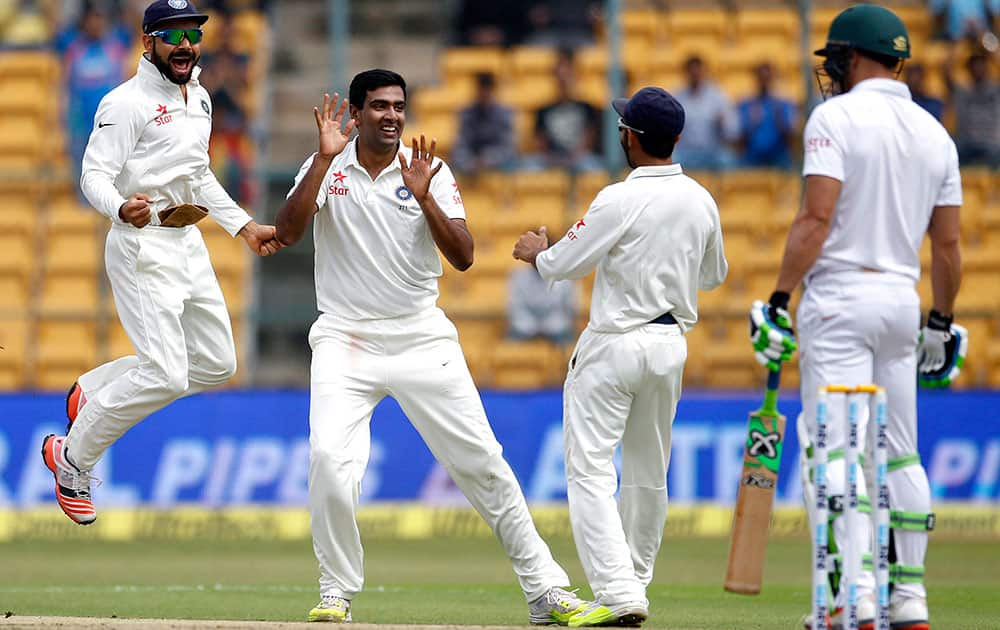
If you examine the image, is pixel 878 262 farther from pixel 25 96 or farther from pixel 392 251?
pixel 25 96

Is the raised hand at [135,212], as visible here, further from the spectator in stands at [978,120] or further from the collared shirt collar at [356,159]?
the spectator in stands at [978,120]

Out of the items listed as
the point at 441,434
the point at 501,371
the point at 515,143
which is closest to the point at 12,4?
the point at 515,143

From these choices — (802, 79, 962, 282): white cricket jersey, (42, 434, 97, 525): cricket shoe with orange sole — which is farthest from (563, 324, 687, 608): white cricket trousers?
(42, 434, 97, 525): cricket shoe with orange sole

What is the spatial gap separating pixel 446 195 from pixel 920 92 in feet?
28.6

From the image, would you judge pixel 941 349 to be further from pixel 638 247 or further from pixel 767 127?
pixel 767 127

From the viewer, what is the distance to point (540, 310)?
14.3 metres

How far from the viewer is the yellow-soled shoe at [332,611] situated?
6.95 metres

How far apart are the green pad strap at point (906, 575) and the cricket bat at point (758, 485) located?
56cm

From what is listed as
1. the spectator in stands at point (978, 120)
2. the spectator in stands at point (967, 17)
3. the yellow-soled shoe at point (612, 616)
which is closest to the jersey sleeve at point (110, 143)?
the yellow-soled shoe at point (612, 616)

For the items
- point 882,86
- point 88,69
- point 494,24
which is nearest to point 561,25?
point 494,24

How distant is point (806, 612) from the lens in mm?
8438

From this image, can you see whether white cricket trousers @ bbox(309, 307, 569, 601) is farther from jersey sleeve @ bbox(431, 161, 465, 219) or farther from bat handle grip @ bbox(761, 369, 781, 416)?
bat handle grip @ bbox(761, 369, 781, 416)

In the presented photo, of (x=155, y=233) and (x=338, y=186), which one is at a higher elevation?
(x=338, y=186)

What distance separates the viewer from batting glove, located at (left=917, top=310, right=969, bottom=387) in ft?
21.3
